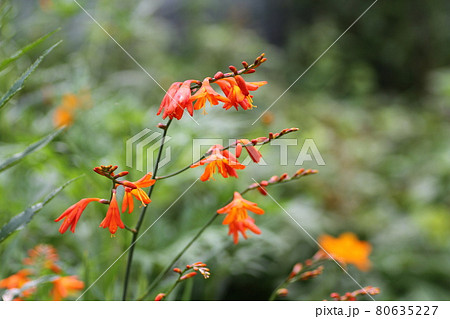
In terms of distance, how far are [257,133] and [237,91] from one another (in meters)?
0.80

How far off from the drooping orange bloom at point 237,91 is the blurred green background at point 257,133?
13.5 inches

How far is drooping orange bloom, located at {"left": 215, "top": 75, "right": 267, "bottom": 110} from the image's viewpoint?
0.45 meters

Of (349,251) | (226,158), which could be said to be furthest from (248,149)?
(349,251)

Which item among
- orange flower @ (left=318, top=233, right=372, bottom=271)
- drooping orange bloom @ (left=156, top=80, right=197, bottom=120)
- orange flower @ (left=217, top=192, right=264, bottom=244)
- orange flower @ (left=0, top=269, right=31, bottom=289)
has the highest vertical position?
orange flower @ (left=318, top=233, right=372, bottom=271)

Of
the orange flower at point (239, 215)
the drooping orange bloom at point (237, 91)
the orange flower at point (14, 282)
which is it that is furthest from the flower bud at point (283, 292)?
the orange flower at point (14, 282)

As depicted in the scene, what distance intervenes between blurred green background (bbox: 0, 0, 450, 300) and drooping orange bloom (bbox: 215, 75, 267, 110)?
13.5 inches

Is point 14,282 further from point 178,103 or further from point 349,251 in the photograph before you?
point 349,251

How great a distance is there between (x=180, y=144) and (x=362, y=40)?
12.0ft

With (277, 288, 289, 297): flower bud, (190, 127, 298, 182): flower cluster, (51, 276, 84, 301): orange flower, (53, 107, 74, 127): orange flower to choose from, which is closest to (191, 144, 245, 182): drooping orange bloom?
(190, 127, 298, 182): flower cluster

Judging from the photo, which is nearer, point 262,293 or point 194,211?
point 194,211

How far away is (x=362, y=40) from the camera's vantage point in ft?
13.8

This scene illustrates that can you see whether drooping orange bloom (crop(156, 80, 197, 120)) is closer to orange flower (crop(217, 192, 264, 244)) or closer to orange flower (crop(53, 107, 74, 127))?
orange flower (crop(217, 192, 264, 244))

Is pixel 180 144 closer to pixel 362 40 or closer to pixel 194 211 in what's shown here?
pixel 194 211
